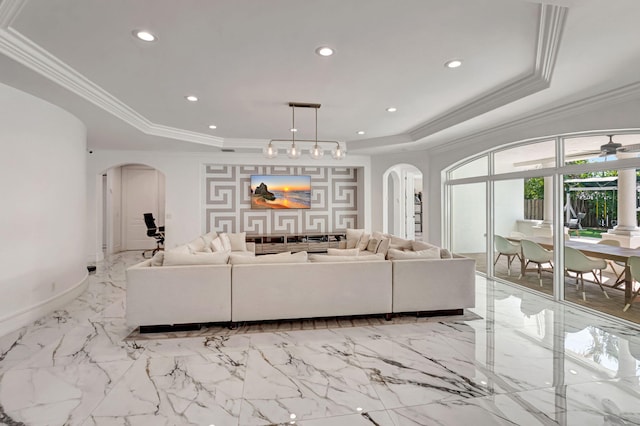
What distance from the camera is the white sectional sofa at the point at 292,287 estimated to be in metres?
3.06

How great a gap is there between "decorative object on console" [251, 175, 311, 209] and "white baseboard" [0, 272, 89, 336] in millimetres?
3837

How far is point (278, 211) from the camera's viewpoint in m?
7.59

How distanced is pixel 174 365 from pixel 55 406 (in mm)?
723

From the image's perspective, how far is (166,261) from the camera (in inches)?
125

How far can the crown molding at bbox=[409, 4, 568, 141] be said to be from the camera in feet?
7.19

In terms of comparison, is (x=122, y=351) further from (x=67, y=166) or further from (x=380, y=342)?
(x=67, y=166)

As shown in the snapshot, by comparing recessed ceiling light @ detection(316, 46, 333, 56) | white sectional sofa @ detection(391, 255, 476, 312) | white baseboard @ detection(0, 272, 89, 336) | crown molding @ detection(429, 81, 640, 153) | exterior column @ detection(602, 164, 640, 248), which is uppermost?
recessed ceiling light @ detection(316, 46, 333, 56)

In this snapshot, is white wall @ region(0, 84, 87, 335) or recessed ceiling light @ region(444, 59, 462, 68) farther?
white wall @ region(0, 84, 87, 335)

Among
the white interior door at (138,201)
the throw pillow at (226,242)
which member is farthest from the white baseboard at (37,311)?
the white interior door at (138,201)

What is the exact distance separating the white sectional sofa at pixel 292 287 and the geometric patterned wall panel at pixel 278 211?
407 cm

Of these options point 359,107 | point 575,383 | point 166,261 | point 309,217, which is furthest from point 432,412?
point 309,217

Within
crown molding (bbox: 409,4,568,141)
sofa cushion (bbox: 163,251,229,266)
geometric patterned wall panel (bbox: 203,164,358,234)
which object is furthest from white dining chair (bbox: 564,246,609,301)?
geometric patterned wall panel (bbox: 203,164,358,234)

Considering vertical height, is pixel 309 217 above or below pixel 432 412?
above

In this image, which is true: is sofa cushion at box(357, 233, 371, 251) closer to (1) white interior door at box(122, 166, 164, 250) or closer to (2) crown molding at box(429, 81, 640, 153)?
(2) crown molding at box(429, 81, 640, 153)
